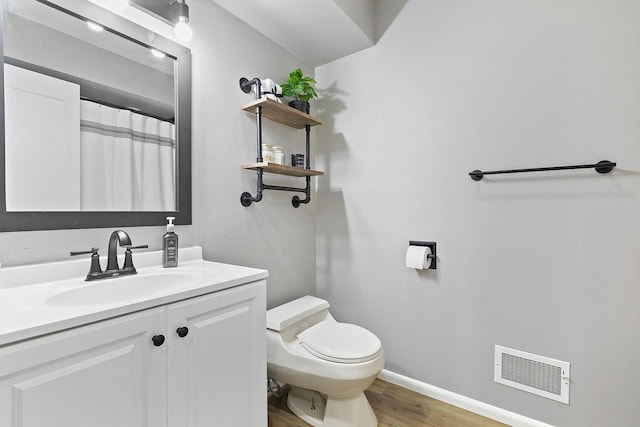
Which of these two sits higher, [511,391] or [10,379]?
[10,379]

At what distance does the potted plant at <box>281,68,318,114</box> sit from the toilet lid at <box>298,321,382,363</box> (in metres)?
1.29

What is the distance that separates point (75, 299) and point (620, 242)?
2.08m

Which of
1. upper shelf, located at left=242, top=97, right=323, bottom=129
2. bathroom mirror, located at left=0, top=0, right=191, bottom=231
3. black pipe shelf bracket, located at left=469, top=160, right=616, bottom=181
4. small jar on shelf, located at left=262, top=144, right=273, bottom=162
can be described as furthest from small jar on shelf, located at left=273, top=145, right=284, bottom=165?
black pipe shelf bracket, located at left=469, top=160, right=616, bottom=181

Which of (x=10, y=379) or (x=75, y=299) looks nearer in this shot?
(x=10, y=379)

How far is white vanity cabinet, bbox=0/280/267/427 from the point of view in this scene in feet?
2.05

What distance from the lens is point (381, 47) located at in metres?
1.87

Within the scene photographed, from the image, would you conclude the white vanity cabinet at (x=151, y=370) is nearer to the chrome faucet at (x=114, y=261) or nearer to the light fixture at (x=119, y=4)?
the chrome faucet at (x=114, y=261)

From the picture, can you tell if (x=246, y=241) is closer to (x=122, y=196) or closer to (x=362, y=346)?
(x=122, y=196)

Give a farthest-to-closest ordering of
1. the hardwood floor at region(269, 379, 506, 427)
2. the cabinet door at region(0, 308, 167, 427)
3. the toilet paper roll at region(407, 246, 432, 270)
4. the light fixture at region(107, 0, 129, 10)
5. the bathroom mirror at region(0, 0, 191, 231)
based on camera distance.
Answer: the toilet paper roll at region(407, 246, 432, 270) → the hardwood floor at region(269, 379, 506, 427) → the light fixture at region(107, 0, 129, 10) → the bathroom mirror at region(0, 0, 191, 231) → the cabinet door at region(0, 308, 167, 427)

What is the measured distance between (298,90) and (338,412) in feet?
5.68

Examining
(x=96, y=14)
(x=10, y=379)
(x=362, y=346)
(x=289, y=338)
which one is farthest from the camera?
(x=289, y=338)

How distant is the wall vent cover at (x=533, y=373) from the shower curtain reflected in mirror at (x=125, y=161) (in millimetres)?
1795

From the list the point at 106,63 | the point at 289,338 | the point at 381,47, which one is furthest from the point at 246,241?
the point at 381,47

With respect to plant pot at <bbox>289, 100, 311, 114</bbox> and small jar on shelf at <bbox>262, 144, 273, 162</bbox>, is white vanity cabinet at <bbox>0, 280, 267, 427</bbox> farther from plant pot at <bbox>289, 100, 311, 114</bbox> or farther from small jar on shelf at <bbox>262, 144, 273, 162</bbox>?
plant pot at <bbox>289, 100, 311, 114</bbox>
